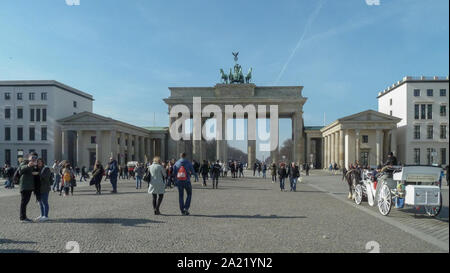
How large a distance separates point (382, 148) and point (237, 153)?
111m

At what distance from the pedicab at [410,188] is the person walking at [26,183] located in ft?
31.1

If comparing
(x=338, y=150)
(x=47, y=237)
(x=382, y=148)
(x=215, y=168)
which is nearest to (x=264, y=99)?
(x=338, y=150)

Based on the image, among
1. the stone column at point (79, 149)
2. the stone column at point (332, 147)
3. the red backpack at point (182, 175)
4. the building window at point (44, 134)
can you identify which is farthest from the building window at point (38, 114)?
the red backpack at point (182, 175)

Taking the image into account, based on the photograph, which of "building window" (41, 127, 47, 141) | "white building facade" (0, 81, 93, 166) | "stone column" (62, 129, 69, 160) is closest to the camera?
"white building facade" (0, 81, 93, 166)

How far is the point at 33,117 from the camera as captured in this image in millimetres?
54719

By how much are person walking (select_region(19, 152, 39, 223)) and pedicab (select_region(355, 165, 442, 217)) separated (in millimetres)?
9488

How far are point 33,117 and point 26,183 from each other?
54.4 meters

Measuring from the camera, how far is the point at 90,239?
603 centimetres

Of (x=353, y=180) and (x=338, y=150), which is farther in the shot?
(x=338, y=150)

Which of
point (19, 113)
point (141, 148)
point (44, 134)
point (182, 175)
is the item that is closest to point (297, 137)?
point (141, 148)

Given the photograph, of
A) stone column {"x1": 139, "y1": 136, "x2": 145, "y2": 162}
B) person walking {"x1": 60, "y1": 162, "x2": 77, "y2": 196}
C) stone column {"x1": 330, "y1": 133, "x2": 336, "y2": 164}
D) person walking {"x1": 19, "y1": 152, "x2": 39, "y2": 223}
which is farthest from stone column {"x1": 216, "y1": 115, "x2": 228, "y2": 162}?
person walking {"x1": 19, "y1": 152, "x2": 39, "y2": 223}

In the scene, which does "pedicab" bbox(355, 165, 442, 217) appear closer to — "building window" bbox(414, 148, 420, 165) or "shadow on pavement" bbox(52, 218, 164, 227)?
"shadow on pavement" bbox(52, 218, 164, 227)

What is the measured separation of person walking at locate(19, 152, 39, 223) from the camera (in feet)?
26.9
